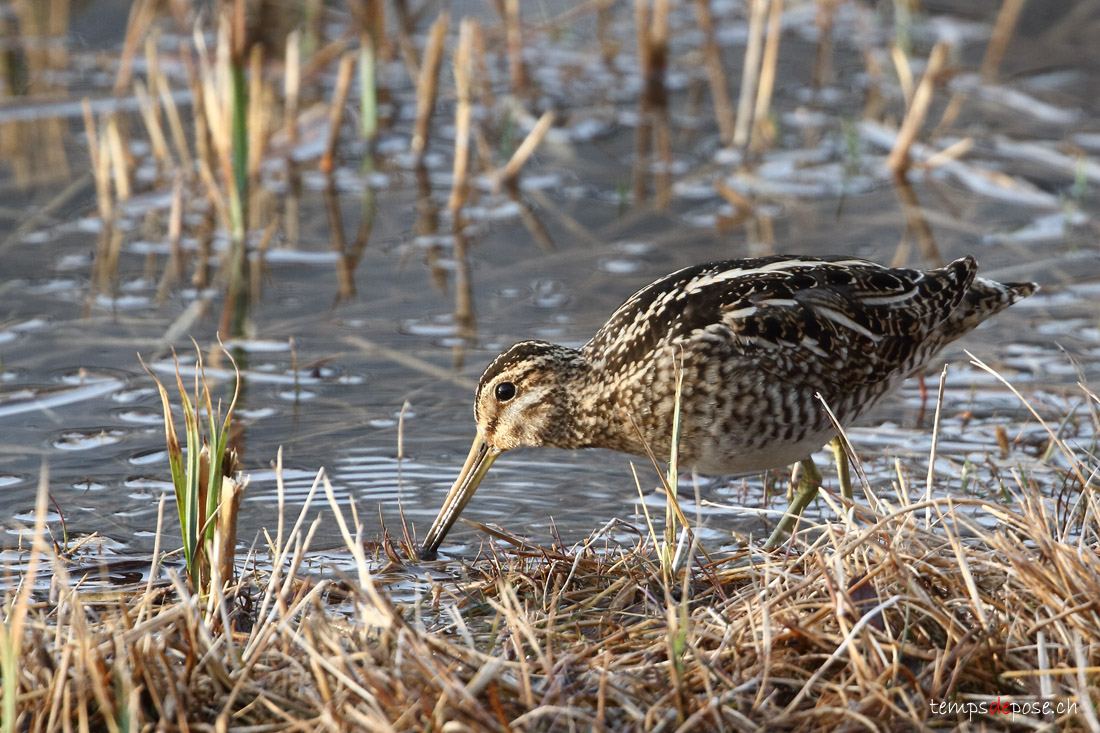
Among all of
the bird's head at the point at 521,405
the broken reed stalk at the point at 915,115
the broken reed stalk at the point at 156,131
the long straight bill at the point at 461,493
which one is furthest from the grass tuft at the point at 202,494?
the broken reed stalk at the point at 915,115

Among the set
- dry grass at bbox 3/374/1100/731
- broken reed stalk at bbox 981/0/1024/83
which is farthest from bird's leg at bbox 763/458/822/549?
broken reed stalk at bbox 981/0/1024/83

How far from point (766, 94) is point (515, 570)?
468cm

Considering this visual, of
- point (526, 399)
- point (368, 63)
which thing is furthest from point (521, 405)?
point (368, 63)

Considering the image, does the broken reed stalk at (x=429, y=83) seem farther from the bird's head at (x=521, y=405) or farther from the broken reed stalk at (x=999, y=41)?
the broken reed stalk at (x=999, y=41)

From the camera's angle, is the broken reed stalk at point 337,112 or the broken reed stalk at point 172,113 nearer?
the broken reed stalk at point 172,113

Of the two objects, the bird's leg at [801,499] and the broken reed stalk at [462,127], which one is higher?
the broken reed stalk at [462,127]

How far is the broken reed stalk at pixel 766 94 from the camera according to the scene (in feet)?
25.6

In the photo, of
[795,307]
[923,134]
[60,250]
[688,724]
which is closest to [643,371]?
[795,307]

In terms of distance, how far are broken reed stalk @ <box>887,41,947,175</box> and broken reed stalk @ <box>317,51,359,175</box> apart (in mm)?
2861

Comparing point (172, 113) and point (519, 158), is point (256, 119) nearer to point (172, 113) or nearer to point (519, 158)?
point (172, 113)

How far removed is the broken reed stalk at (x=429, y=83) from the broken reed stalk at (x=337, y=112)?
388mm

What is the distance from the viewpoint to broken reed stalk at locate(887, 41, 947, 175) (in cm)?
724

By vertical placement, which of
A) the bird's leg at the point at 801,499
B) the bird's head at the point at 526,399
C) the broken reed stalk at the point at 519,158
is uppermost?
the broken reed stalk at the point at 519,158

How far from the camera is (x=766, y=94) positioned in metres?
7.84
